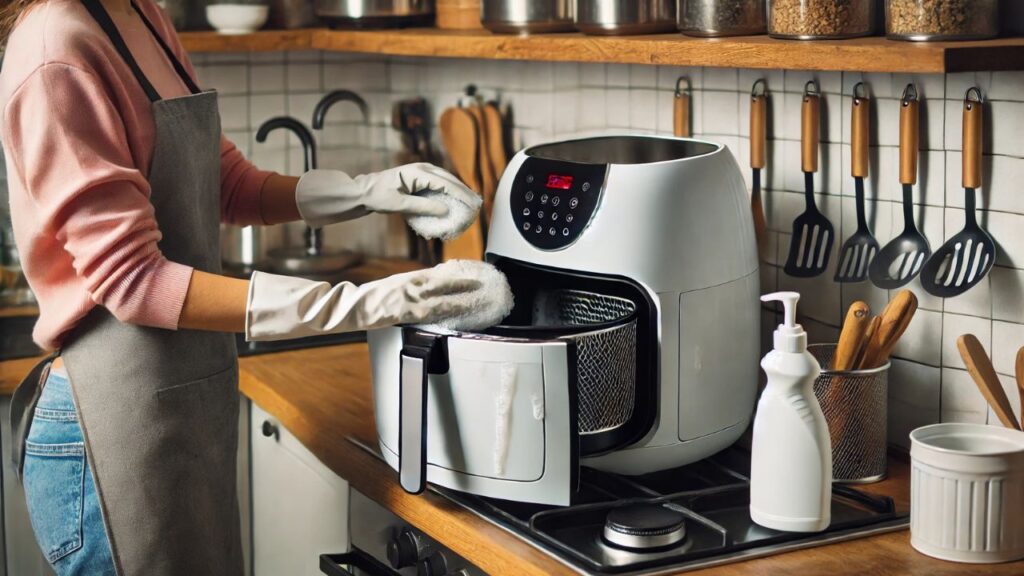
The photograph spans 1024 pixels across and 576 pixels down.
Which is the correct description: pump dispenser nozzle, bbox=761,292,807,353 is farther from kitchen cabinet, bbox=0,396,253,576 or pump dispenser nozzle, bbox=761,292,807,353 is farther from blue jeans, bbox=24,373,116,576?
kitchen cabinet, bbox=0,396,253,576

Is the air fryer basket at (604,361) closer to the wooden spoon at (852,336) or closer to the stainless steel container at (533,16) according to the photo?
the wooden spoon at (852,336)

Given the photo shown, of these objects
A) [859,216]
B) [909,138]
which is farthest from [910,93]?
[859,216]

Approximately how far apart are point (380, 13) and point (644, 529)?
1291 millimetres

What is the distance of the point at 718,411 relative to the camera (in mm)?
1479

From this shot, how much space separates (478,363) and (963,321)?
0.61 m

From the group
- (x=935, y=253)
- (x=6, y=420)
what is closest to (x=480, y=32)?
(x=935, y=253)

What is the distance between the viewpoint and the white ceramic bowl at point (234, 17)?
238 cm

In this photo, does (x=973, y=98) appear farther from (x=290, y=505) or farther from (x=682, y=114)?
(x=290, y=505)

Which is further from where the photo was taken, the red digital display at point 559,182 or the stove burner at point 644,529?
the red digital display at point 559,182

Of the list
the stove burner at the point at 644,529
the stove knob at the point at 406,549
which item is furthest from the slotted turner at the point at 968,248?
the stove knob at the point at 406,549

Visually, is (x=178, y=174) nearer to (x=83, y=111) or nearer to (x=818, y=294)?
(x=83, y=111)

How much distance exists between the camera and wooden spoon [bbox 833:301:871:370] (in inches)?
56.1

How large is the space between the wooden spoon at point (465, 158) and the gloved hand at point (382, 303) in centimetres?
101

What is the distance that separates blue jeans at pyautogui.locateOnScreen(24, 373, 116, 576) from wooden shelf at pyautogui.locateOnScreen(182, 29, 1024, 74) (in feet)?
2.60
